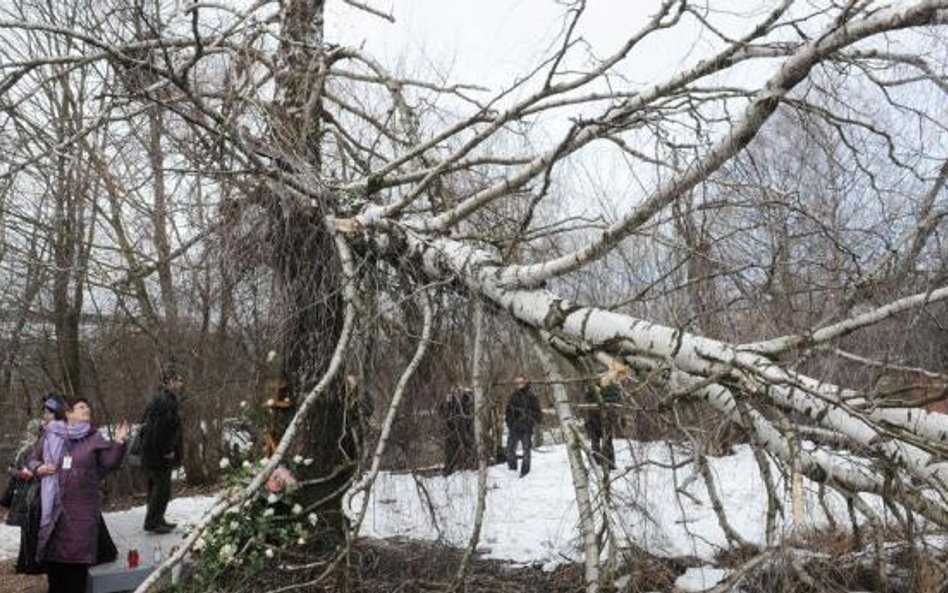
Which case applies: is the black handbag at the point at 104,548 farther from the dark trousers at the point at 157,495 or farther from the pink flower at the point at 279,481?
the pink flower at the point at 279,481

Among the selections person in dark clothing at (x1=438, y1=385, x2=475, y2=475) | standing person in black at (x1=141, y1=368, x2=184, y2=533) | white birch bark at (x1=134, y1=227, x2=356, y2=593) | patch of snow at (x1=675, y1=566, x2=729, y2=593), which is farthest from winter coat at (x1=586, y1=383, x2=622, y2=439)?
standing person in black at (x1=141, y1=368, x2=184, y2=533)

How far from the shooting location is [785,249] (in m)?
5.10

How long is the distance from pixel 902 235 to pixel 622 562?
2.38 meters

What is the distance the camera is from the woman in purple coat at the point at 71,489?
5.86m

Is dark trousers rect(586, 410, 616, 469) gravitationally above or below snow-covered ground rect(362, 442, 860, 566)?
above

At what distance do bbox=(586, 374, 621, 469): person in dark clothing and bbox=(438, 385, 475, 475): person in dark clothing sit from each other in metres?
0.72

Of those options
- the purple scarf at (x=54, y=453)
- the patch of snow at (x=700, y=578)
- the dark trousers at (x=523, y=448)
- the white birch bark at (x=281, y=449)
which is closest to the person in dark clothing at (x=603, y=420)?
the patch of snow at (x=700, y=578)

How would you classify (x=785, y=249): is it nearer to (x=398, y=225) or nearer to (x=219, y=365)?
(x=398, y=225)

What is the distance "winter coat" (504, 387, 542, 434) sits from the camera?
6.01m

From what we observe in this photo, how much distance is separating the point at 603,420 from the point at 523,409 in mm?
1784

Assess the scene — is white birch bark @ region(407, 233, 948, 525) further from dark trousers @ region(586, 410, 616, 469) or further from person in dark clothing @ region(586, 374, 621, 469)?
dark trousers @ region(586, 410, 616, 469)

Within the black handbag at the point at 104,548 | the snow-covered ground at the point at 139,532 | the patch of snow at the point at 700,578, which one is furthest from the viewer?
the snow-covered ground at the point at 139,532

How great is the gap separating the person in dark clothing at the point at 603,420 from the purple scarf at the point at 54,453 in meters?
3.36

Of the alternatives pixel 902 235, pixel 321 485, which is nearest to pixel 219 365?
pixel 321 485
